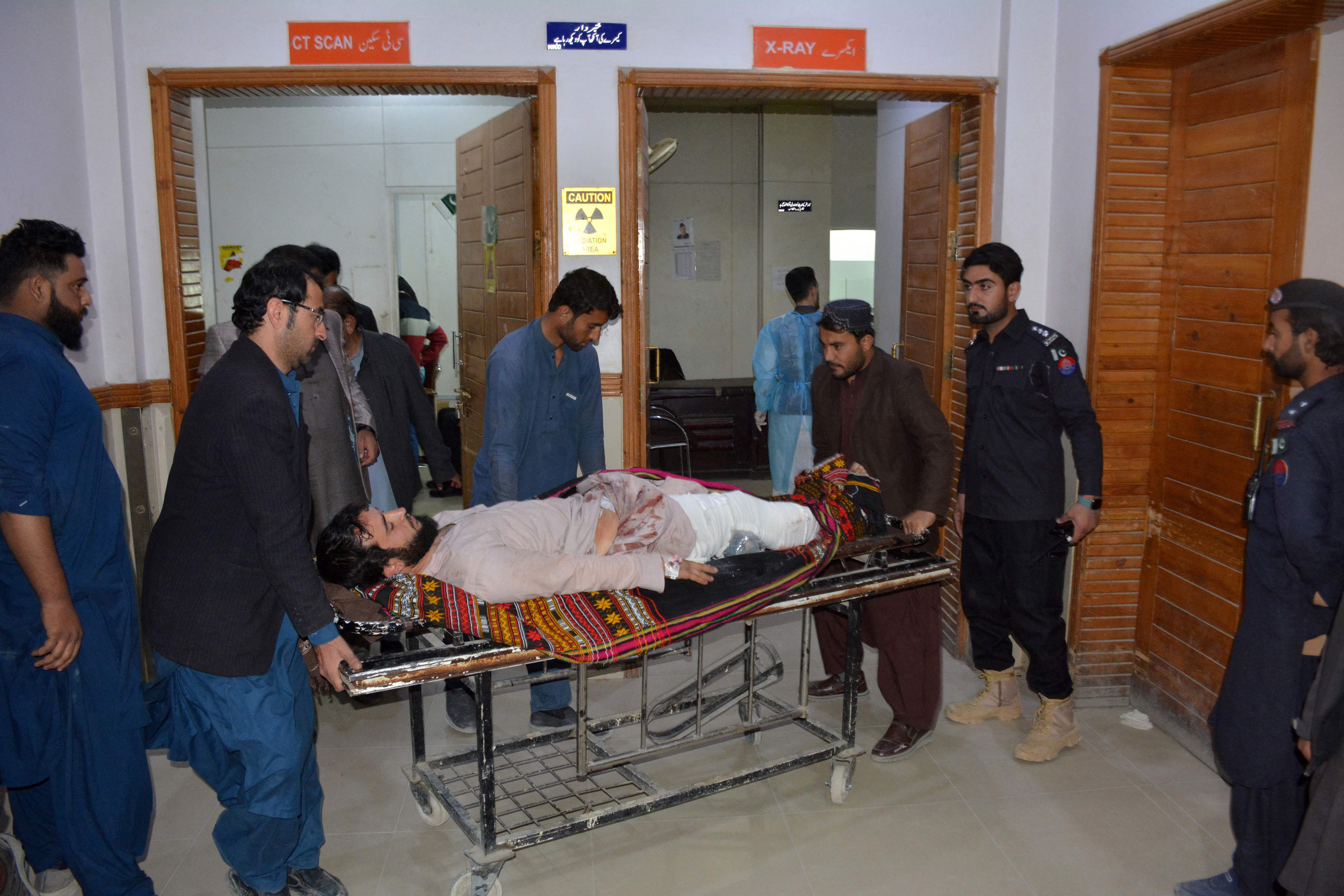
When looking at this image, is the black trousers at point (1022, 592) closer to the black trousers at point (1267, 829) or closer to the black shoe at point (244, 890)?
the black trousers at point (1267, 829)

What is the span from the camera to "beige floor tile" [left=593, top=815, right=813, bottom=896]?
9.34 feet

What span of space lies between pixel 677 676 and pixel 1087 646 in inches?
66.6

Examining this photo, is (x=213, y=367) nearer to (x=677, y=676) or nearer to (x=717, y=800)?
(x=717, y=800)

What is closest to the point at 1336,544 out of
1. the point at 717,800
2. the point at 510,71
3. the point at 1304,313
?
the point at 1304,313

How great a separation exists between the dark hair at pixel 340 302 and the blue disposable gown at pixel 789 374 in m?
2.30

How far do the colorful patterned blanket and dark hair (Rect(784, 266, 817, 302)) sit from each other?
2.75 metres

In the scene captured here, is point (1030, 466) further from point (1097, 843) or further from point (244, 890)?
point (244, 890)

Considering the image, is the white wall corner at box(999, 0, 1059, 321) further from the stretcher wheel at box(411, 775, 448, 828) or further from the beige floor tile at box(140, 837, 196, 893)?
the beige floor tile at box(140, 837, 196, 893)

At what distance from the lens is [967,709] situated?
3.85 m

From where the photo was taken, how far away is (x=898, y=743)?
356cm

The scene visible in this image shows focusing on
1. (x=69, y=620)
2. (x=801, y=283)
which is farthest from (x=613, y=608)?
(x=801, y=283)

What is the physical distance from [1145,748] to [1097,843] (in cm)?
76

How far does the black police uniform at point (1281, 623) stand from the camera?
94.5 inches

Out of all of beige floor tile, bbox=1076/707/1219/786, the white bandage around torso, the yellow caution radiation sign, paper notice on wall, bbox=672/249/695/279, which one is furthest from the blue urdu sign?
paper notice on wall, bbox=672/249/695/279
